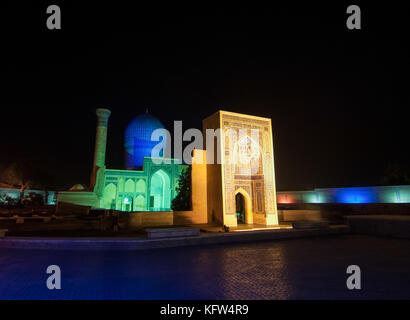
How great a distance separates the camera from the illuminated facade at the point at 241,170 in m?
10.9

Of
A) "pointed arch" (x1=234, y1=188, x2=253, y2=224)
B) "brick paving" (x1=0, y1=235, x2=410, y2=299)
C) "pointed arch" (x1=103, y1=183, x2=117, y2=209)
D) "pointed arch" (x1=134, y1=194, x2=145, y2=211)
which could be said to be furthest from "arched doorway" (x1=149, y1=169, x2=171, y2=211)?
"brick paving" (x1=0, y1=235, x2=410, y2=299)

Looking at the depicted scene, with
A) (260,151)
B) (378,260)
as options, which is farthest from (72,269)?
(260,151)

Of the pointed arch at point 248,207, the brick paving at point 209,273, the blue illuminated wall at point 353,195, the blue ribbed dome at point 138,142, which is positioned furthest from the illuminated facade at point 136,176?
the brick paving at point 209,273

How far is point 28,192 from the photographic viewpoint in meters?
23.2

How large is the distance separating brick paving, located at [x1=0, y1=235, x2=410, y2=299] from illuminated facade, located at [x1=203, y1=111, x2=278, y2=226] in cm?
522

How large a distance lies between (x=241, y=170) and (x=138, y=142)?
17.0 m

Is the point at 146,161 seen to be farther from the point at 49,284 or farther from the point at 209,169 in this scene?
the point at 49,284

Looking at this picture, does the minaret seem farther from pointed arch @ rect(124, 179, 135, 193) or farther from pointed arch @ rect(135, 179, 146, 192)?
pointed arch @ rect(135, 179, 146, 192)

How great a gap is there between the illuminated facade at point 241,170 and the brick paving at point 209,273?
205 inches

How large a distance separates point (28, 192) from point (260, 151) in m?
23.4

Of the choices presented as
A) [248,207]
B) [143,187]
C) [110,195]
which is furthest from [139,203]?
[248,207]

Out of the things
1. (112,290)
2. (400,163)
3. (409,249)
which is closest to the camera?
(112,290)

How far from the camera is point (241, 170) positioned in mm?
12047

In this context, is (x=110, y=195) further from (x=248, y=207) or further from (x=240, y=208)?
(x=248, y=207)
